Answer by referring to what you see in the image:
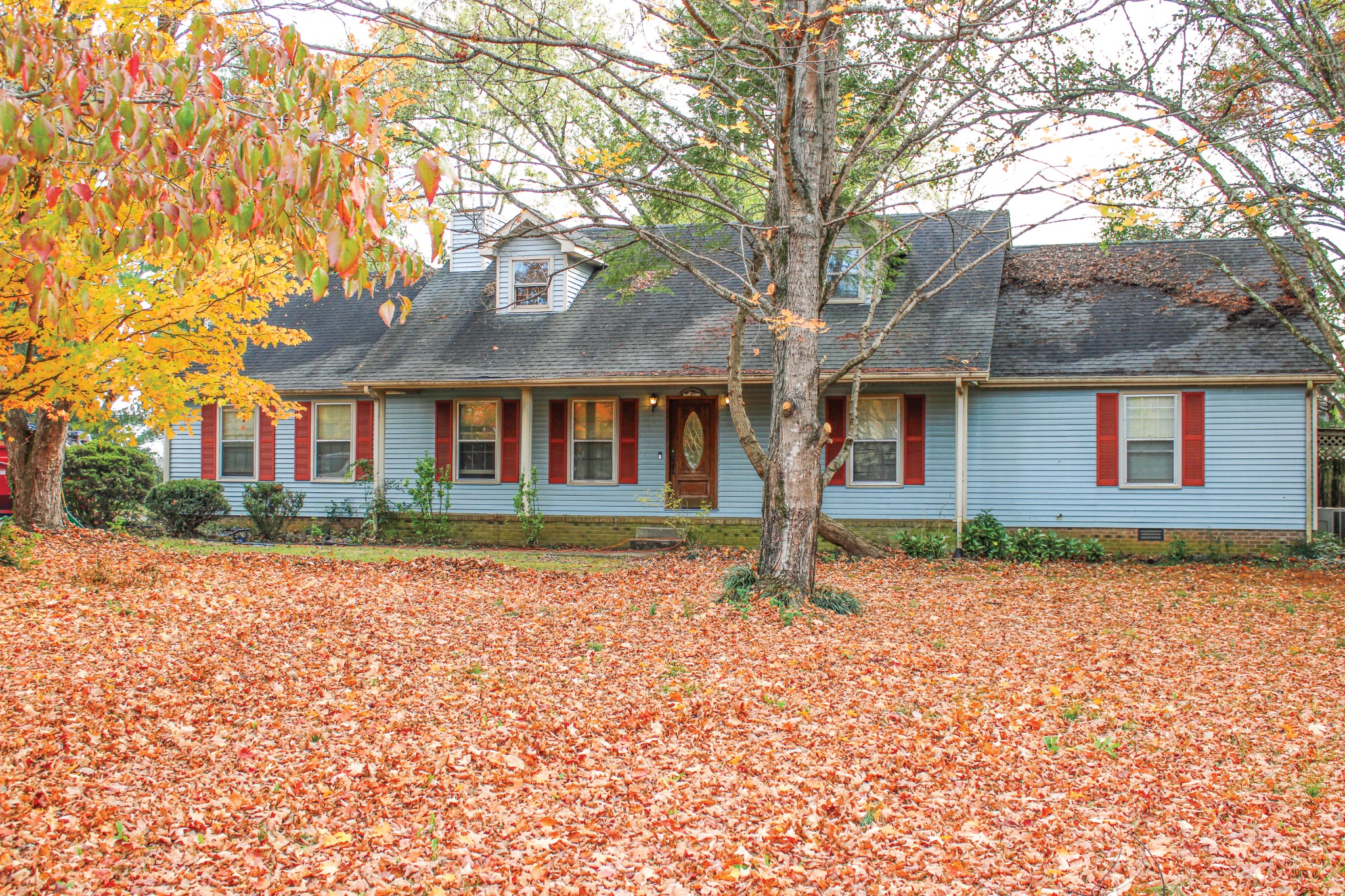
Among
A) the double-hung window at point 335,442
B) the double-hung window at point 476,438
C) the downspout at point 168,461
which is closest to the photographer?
the double-hung window at point 476,438

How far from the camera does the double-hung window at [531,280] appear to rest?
55.4ft

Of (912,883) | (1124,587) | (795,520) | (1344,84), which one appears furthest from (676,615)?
(1344,84)

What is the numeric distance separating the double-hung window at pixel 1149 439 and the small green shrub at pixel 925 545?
297 cm

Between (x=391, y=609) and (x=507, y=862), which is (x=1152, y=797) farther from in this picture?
(x=391, y=609)

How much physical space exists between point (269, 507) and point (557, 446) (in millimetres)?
5185

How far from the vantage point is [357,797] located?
14.5 ft

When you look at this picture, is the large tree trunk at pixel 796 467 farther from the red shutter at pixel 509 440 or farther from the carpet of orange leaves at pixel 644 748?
the red shutter at pixel 509 440

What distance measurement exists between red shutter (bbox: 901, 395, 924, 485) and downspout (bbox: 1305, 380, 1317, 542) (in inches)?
209

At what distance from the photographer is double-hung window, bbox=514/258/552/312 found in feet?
55.4

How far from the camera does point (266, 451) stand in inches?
686

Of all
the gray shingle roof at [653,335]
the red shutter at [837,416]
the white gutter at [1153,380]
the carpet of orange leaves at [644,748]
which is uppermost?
the gray shingle roof at [653,335]

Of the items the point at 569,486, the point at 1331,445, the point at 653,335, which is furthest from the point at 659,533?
the point at 1331,445

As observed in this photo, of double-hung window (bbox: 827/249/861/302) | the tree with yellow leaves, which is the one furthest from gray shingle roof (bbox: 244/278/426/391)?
the tree with yellow leaves

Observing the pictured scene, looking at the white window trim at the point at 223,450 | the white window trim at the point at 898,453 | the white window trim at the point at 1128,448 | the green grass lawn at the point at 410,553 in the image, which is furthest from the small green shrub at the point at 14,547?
the white window trim at the point at 1128,448
